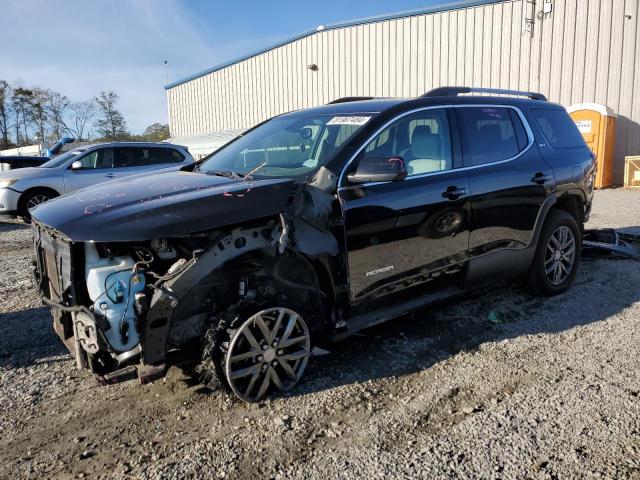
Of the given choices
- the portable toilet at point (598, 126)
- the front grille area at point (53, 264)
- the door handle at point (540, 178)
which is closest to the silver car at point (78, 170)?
the front grille area at point (53, 264)

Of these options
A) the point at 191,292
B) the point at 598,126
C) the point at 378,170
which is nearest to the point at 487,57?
the point at 598,126

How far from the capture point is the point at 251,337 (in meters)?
2.96

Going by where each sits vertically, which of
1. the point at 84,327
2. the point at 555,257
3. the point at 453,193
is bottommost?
the point at 555,257

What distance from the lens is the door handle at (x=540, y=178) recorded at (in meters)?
4.50

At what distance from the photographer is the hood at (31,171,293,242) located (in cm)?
258

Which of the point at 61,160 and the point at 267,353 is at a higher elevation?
the point at 61,160

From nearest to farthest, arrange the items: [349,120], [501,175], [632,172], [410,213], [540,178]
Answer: [410,213] → [349,120] → [501,175] → [540,178] → [632,172]

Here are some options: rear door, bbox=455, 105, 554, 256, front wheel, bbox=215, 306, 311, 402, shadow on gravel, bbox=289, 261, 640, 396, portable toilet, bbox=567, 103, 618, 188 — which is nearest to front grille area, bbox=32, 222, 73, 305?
front wheel, bbox=215, 306, 311, 402

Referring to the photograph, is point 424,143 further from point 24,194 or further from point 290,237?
point 24,194

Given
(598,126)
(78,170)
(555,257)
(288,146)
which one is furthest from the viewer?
(598,126)

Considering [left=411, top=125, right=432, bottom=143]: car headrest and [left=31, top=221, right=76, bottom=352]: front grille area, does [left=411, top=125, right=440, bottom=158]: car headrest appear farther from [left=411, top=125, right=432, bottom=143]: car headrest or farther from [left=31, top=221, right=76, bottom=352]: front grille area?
[left=31, top=221, right=76, bottom=352]: front grille area

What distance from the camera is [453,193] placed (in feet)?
12.5

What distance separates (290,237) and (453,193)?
1.44m

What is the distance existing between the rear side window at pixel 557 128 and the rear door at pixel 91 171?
338 inches
